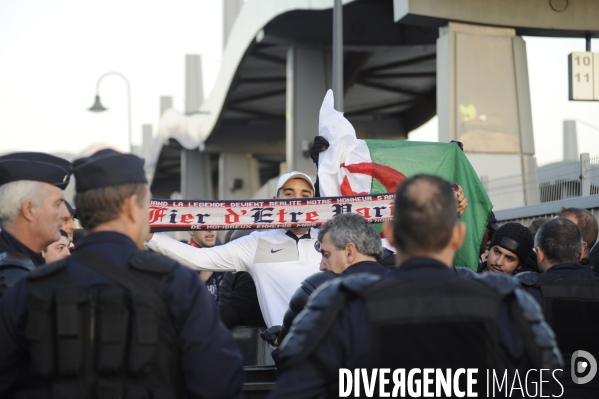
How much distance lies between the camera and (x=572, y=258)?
5.64 meters

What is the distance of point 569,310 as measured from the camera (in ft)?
17.9

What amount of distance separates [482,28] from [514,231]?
17228mm

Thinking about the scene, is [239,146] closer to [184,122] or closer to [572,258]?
[184,122]

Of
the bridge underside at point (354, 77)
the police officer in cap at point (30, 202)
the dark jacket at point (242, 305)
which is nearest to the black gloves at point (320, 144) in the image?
the dark jacket at point (242, 305)

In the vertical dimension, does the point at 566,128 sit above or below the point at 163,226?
above

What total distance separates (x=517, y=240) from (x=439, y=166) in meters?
1.83

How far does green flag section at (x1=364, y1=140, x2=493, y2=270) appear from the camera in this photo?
809 centimetres

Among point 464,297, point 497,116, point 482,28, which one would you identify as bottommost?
point 464,297

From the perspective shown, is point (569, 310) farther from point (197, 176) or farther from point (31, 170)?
point (197, 176)

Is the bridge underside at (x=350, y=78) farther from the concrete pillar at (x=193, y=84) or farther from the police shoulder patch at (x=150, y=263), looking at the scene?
the police shoulder patch at (x=150, y=263)

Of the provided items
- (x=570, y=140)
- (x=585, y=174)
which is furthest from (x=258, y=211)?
(x=570, y=140)

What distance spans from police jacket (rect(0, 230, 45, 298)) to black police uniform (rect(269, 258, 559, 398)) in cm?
145

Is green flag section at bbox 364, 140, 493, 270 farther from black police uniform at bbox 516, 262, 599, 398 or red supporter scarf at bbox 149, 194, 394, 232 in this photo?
black police uniform at bbox 516, 262, 599, 398

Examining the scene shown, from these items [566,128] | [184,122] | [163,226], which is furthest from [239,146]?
[163,226]
